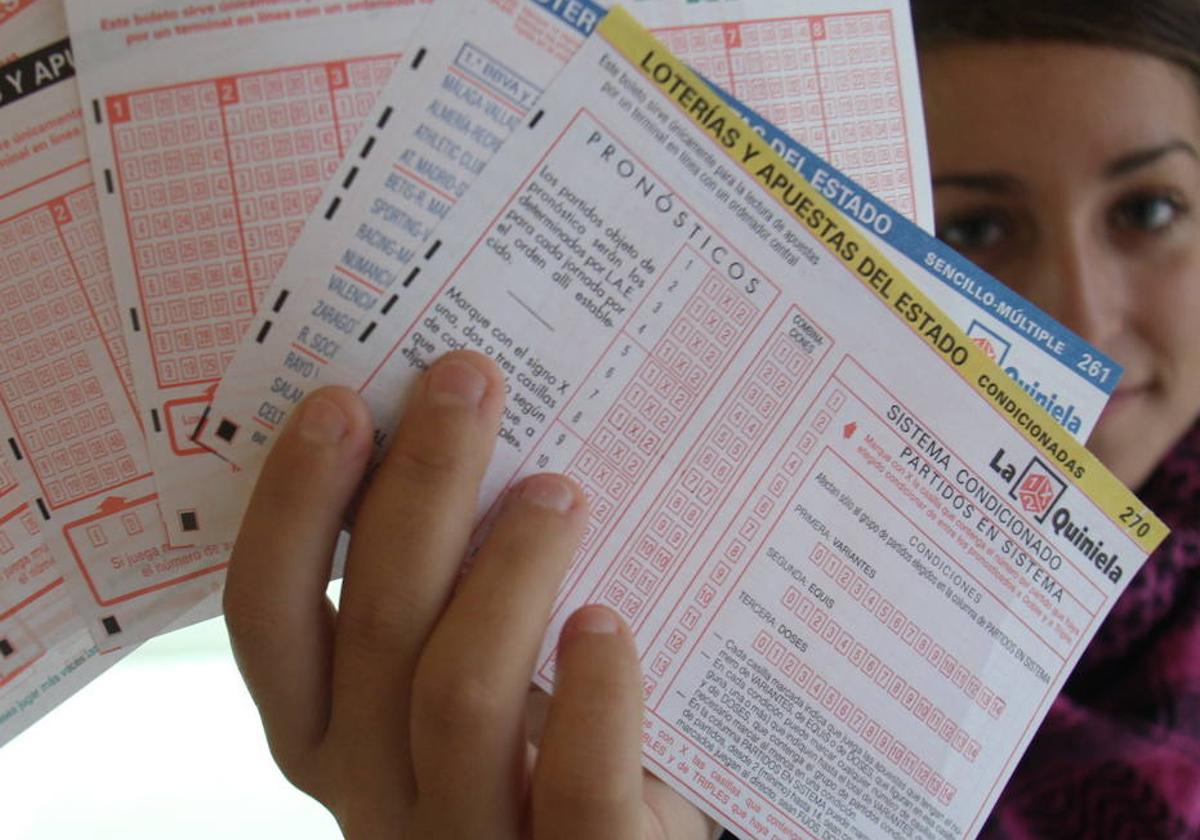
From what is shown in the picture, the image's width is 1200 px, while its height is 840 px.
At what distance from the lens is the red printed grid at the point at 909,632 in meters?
0.38

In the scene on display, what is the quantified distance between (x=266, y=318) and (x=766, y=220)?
19 centimetres

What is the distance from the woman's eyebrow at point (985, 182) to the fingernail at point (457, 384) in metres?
0.39

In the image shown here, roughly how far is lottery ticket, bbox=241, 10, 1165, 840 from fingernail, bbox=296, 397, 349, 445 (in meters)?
0.02

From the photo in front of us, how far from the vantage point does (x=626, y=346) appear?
35 centimetres

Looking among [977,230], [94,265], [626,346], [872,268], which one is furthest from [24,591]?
[977,230]

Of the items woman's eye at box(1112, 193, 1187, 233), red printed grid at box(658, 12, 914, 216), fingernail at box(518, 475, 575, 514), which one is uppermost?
woman's eye at box(1112, 193, 1187, 233)

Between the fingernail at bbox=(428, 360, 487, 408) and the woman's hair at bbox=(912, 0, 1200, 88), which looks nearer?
the fingernail at bbox=(428, 360, 487, 408)

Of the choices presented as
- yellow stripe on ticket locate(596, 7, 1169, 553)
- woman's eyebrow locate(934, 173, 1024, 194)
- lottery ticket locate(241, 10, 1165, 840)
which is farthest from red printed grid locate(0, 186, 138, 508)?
woman's eyebrow locate(934, 173, 1024, 194)

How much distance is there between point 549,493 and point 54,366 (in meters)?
0.19

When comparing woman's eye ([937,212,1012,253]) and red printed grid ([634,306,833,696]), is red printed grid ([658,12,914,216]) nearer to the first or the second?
red printed grid ([634,306,833,696])

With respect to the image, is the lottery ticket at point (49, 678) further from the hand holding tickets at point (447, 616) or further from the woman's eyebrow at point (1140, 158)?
the woman's eyebrow at point (1140, 158)

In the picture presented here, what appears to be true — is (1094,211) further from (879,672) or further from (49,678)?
(49,678)

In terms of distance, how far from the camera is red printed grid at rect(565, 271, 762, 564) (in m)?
0.36

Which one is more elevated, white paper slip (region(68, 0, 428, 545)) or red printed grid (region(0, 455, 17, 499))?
white paper slip (region(68, 0, 428, 545))
